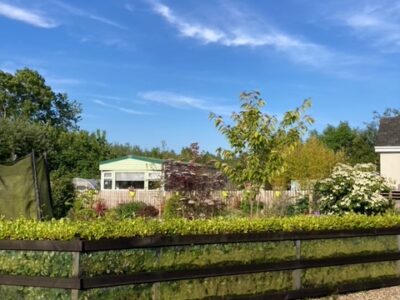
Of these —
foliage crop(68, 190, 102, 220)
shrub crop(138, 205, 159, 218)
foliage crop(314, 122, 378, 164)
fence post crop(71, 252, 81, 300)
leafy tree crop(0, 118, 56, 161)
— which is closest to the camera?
fence post crop(71, 252, 81, 300)

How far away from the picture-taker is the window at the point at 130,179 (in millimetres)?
41938

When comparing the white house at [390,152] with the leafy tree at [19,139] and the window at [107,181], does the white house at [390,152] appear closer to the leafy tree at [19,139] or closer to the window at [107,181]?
A: the window at [107,181]

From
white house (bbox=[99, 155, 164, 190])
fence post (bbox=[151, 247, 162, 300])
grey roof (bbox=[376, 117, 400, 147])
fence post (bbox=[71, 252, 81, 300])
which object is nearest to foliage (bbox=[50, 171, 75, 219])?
white house (bbox=[99, 155, 164, 190])

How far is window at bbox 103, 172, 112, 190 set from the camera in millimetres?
42812

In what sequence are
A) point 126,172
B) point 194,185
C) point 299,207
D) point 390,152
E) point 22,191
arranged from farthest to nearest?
point 126,172 → point 390,152 → point 299,207 → point 194,185 → point 22,191

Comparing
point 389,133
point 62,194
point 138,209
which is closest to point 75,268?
point 62,194

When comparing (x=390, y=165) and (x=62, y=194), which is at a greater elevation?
(x=390, y=165)

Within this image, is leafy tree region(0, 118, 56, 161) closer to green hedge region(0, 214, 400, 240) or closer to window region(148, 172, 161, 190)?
window region(148, 172, 161, 190)

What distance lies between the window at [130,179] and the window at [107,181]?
585mm

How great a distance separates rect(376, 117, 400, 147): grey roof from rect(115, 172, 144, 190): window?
15292 mm

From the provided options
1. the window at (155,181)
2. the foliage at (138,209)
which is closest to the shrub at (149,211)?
the foliage at (138,209)

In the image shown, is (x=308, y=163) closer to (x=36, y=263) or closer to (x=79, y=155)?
(x=79, y=155)

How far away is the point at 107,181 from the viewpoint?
141ft

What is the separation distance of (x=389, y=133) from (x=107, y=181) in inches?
734
